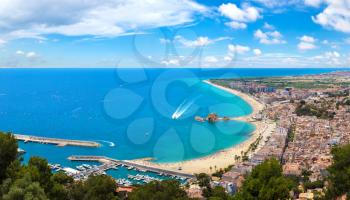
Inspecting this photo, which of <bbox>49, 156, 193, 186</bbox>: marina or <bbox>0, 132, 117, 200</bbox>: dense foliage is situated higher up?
<bbox>0, 132, 117, 200</bbox>: dense foliage

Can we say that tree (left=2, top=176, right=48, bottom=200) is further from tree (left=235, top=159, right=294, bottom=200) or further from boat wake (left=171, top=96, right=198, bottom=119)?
boat wake (left=171, top=96, right=198, bottom=119)

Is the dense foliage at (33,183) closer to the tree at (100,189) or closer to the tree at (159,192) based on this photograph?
the tree at (100,189)

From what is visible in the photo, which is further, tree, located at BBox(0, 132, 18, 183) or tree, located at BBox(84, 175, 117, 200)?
tree, located at BBox(84, 175, 117, 200)

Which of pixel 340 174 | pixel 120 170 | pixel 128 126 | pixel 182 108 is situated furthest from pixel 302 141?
pixel 182 108

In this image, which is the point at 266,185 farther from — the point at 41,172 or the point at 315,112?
the point at 315,112

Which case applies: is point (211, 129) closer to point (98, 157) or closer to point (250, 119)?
A: point (250, 119)

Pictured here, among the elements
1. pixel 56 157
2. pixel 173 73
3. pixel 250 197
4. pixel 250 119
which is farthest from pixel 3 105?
pixel 173 73

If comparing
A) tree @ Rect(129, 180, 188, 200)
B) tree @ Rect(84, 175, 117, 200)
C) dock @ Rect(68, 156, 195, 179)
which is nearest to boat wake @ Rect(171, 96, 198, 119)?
dock @ Rect(68, 156, 195, 179)
